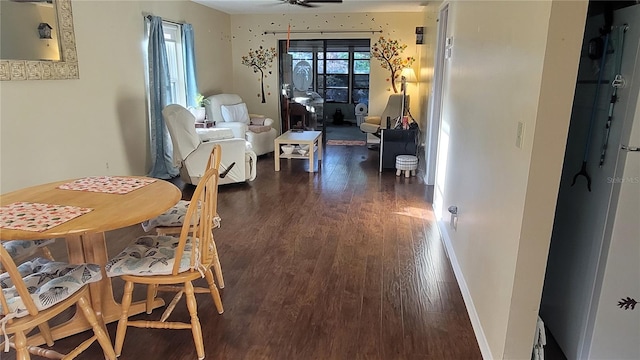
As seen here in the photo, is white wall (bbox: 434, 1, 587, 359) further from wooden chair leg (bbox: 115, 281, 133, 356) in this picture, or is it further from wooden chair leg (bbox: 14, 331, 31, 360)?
wooden chair leg (bbox: 14, 331, 31, 360)

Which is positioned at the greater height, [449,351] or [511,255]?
[511,255]

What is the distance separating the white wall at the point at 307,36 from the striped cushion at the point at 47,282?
6056 mm

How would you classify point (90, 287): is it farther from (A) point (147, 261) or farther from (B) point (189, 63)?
(B) point (189, 63)

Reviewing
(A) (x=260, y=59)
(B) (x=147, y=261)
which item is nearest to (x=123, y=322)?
(B) (x=147, y=261)

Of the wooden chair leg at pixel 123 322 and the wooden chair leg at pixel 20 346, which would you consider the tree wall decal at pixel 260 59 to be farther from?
the wooden chair leg at pixel 20 346

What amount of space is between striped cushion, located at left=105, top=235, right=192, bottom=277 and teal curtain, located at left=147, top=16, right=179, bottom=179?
11.0 feet

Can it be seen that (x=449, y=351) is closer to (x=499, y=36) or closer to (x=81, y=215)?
(x=499, y=36)

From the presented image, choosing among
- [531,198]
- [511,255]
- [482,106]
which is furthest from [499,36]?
[511,255]

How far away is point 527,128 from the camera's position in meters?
1.62

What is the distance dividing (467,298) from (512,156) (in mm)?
1029

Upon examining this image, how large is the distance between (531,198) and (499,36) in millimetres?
895

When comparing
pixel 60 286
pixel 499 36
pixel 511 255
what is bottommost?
pixel 60 286

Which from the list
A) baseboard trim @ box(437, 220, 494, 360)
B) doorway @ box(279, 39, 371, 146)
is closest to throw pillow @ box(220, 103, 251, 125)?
doorway @ box(279, 39, 371, 146)

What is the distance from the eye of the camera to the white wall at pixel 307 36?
738 cm
